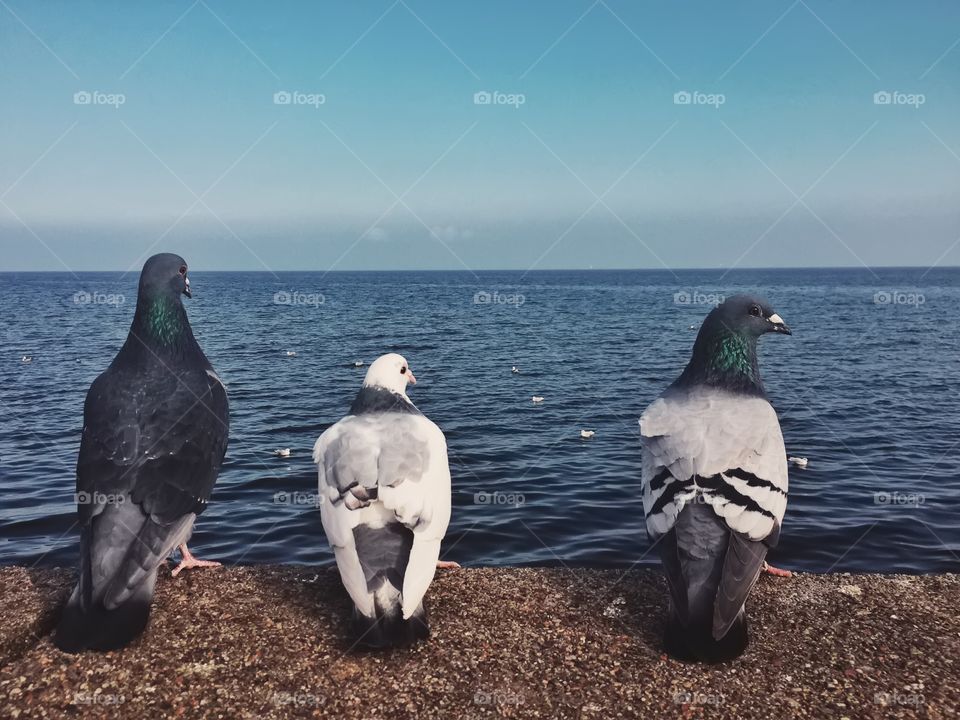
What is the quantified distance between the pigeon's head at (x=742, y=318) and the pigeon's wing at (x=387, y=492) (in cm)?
243

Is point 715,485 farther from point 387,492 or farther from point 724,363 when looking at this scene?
point 387,492

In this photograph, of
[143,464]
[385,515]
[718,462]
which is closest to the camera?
[385,515]

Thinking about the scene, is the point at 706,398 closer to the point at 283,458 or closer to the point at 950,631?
the point at 950,631

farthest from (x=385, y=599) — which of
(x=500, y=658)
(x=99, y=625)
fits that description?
(x=99, y=625)

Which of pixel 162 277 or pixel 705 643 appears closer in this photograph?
pixel 705 643

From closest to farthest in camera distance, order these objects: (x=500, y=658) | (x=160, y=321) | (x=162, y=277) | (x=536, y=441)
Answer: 1. (x=500, y=658)
2. (x=160, y=321)
3. (x=162, y=277)
4. (x=536, y=441)

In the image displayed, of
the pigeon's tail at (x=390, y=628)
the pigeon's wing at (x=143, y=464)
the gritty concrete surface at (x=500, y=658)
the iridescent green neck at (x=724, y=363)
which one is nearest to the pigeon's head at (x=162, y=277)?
the pigeon's wing at (x=143, y=464)

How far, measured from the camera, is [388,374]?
560cm

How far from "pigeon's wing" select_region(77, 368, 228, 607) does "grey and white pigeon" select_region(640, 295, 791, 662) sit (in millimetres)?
3300

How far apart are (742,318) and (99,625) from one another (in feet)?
16.5

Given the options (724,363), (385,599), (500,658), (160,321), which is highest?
(160,321)

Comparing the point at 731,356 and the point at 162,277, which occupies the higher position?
the point at 162,277

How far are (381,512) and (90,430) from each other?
7.93ft

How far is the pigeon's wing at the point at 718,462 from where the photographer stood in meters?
4.52
